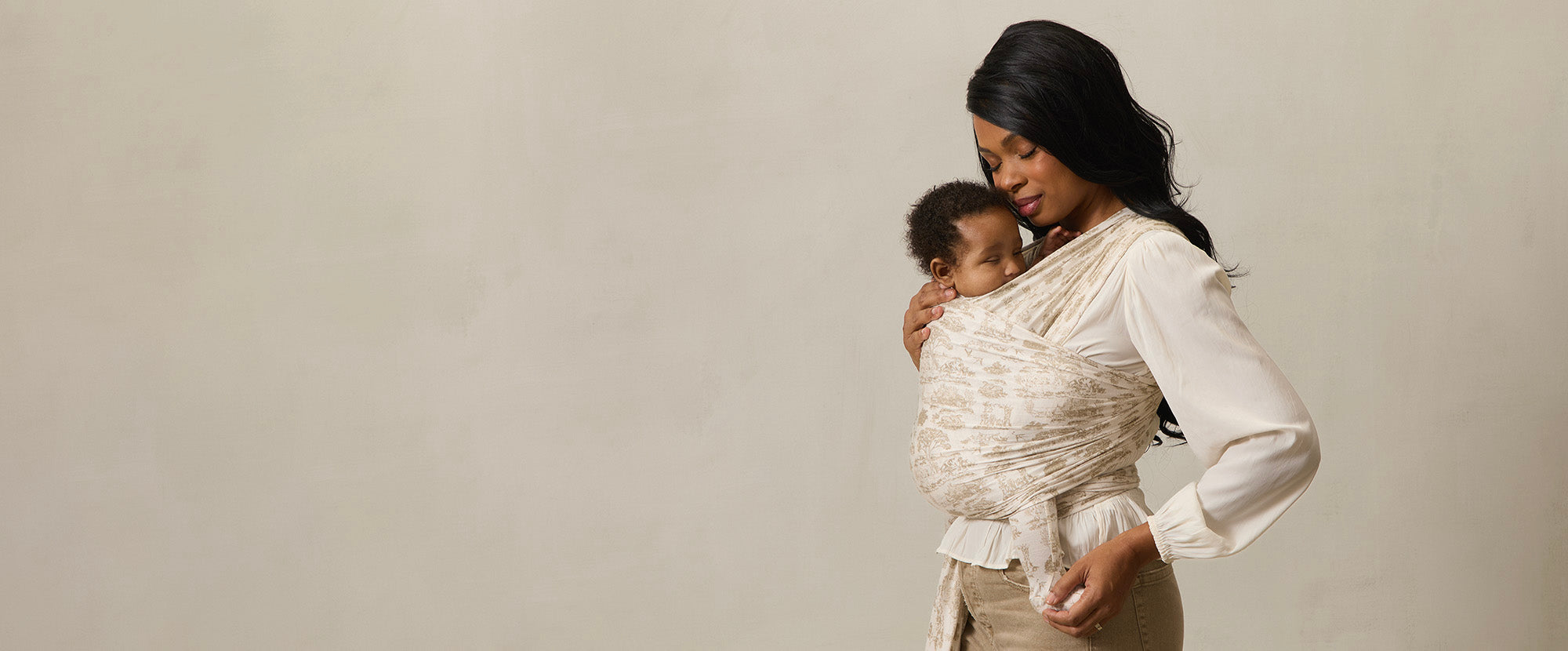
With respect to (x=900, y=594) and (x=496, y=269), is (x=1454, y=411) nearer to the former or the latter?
(x=900, y=594)

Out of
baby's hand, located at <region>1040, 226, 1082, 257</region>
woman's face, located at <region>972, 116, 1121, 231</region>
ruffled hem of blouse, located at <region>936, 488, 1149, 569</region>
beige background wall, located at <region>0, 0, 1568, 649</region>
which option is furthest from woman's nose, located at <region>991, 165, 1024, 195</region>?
beige background wall, located at <region>0, 0, 1568, 649</region>

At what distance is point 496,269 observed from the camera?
2.70 m

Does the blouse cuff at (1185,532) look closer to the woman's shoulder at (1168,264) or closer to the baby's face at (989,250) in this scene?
the woman's shoulder at (1168,264)

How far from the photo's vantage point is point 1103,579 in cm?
124

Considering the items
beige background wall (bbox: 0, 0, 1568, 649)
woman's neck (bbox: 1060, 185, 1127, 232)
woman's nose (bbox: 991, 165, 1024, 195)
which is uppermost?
woman's nose (bbox: 991, 165, 1024, 195)

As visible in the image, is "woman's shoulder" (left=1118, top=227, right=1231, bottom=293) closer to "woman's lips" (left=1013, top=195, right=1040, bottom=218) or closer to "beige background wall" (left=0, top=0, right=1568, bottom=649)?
"woman's lips" (left=1013, top=195, right=1040, bottom=218)

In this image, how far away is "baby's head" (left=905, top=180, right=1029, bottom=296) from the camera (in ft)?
4.69

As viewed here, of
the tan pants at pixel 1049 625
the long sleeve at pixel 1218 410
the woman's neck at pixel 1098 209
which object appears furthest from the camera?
the woman's neck at pixel 1098 209

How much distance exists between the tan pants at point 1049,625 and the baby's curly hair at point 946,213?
1.29 ft

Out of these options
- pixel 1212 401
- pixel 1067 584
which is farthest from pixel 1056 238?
pixel 1067 584

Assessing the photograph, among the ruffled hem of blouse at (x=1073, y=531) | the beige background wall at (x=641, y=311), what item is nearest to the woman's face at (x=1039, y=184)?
the ruffled hem of blouse at (x=1073, y=531)

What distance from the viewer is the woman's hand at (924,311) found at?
1508 mm

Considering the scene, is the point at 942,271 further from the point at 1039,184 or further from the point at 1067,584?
the point at 1067,584

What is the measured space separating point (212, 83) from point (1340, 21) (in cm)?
253
